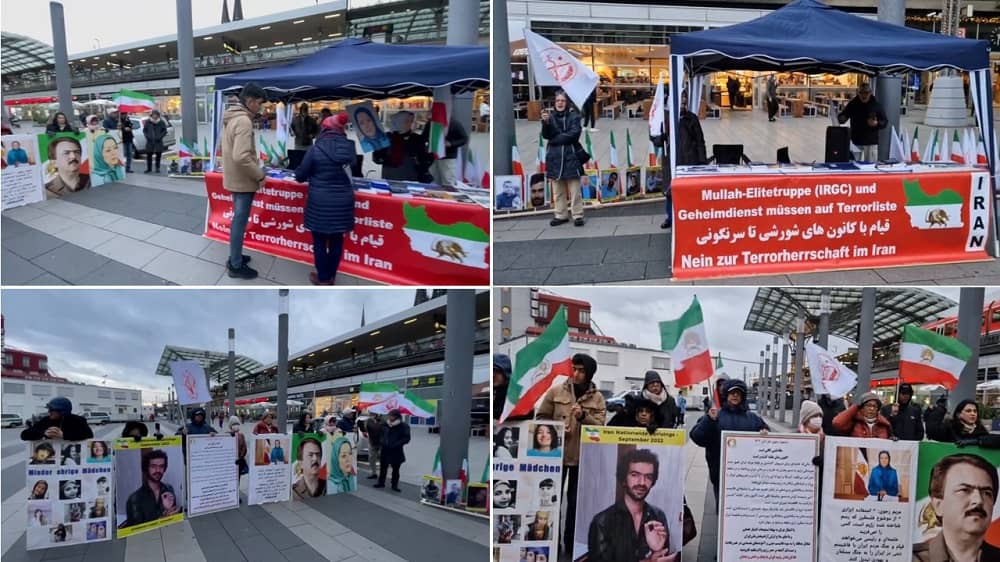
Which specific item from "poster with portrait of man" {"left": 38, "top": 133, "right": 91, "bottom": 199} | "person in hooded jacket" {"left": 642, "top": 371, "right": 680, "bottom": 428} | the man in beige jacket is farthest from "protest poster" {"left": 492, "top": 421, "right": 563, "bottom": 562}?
"poster with portrait of man" {"left": 38, "top": 133, "right": 91, "bottom": 199}

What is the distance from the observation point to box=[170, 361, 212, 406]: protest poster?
5.88 m

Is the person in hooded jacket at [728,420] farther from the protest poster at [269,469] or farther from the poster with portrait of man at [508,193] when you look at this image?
the poster with portrait of man at [508,193]

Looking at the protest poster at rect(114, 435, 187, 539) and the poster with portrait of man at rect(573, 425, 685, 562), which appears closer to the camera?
the poster with portrait of man at rect(573, 425, 685, 562)

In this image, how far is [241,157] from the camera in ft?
20.0

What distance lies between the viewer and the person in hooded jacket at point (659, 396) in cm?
431

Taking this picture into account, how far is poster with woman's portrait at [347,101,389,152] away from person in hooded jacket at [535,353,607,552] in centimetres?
435

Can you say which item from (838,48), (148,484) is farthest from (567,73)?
(148,484)

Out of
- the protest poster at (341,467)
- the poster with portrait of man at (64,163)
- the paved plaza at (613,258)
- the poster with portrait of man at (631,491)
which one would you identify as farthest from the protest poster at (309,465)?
the poster with portrait of man at (64,163)

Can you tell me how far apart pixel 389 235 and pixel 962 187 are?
5666mm

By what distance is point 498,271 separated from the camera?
22.7ft

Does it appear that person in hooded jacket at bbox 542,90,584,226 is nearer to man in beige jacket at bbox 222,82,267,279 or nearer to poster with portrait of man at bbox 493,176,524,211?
poster with portrait of man at bbox 493,176,524,211

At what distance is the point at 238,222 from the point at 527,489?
13.1ft

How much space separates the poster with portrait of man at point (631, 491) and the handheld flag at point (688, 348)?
0.44 m

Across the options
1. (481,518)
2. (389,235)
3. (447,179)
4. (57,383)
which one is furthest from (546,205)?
(57,383)
